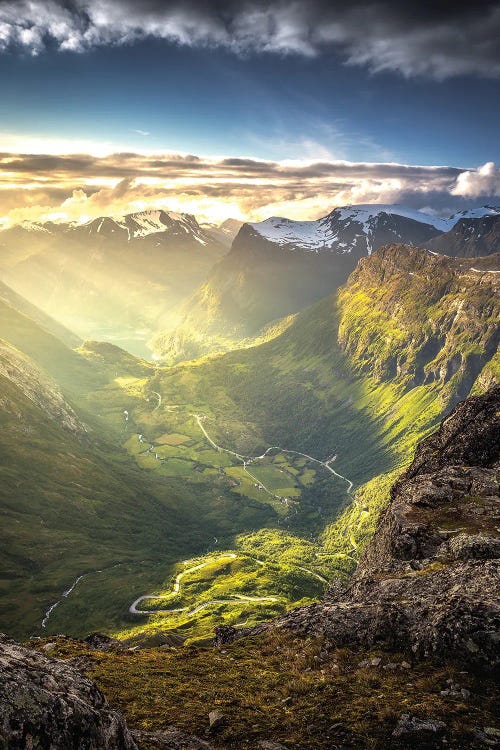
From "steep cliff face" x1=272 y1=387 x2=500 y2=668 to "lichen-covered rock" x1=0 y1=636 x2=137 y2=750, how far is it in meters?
21.2

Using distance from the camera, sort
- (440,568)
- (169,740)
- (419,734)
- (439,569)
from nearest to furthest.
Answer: (419,734) < (169,740) < (439,569) < (440,568)

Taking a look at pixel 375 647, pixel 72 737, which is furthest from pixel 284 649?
pixel 72 737

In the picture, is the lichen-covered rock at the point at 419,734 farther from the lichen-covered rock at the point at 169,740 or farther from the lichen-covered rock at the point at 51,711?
the lichen-covered rock at the point at 51,711

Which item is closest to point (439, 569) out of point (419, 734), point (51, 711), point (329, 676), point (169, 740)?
point (329, 676)

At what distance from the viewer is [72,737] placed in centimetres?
2052

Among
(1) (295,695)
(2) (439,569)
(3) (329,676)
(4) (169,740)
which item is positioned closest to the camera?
(4) (169,740)

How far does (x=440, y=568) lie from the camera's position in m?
44.6

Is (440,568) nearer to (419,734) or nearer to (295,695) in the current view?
(295,695)

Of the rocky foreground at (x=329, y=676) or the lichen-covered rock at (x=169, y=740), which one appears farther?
the lichen-covered rock at (x=169, y=740)

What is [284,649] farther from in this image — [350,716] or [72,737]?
[72,737]

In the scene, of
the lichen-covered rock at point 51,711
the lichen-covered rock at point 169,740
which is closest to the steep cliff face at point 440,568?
the lichen-covered rock at point 169,740

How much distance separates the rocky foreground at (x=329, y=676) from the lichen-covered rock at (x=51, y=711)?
2.3 inches

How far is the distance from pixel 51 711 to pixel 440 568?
116 ft

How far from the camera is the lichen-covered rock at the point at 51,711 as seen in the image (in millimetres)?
Result: 18875
